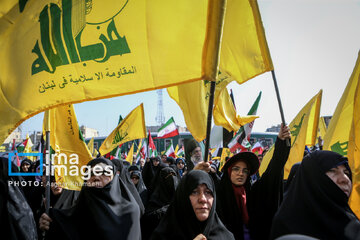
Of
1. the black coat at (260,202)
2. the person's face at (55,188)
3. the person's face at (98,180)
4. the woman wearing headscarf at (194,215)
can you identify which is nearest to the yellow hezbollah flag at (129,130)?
the person's face at (55,188)

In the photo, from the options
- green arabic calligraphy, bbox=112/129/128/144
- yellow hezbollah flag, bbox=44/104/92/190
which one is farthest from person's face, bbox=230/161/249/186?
green arabic calligraphy, bbox=112/129/128/144

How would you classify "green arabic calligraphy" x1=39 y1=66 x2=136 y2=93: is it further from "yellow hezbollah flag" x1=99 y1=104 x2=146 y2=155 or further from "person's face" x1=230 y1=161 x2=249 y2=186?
"yellow hezbollah flag" x1=99 y1=104 x2=146 y2=155

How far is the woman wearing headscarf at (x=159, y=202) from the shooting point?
12.9ft

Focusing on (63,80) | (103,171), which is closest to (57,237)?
(103,171)

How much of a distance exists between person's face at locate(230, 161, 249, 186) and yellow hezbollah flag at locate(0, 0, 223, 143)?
148 cm

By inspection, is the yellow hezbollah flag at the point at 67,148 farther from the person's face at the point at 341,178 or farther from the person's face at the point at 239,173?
the person's face at the point at 341,178

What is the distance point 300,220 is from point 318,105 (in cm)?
305

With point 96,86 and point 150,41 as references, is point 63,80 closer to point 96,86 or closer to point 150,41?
point 96,86

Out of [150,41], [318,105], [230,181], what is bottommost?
[230,181]

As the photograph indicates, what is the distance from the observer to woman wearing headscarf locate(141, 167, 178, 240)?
3925 mm

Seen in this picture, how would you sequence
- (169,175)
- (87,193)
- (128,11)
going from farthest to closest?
(169,175), (87,193), (128,11)

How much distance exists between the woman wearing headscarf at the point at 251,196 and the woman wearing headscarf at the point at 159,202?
3.43ft

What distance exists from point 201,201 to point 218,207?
95cm

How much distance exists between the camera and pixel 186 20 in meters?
2.27
